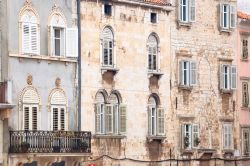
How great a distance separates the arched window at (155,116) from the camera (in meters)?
55.4

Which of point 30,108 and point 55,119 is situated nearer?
point 30,108

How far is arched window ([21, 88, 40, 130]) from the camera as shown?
4791 cm

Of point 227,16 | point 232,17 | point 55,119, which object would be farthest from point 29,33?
point 232,17

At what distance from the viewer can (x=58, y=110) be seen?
49.8 metres

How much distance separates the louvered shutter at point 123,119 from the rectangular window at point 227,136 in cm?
937

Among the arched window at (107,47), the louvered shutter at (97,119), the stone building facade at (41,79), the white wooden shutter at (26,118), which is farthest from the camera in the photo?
the arched window at (107,47)

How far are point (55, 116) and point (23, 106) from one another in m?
2.33

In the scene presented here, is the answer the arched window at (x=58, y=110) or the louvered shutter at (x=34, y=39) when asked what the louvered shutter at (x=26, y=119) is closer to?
the arched window at (x=58, y=110)

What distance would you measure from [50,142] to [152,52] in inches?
395

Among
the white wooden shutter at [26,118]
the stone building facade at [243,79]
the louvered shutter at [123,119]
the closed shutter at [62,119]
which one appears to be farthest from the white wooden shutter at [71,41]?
the stone building facade at [243,79]

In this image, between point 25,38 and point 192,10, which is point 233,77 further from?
point 25,38

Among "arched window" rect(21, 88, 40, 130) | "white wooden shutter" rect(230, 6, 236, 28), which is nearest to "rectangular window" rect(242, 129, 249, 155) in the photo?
"white wooden shutter" rect(230, 6, 236, 28)

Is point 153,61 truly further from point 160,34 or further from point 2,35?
point 2,35

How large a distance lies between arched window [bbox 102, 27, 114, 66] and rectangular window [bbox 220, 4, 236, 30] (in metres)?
10.3
